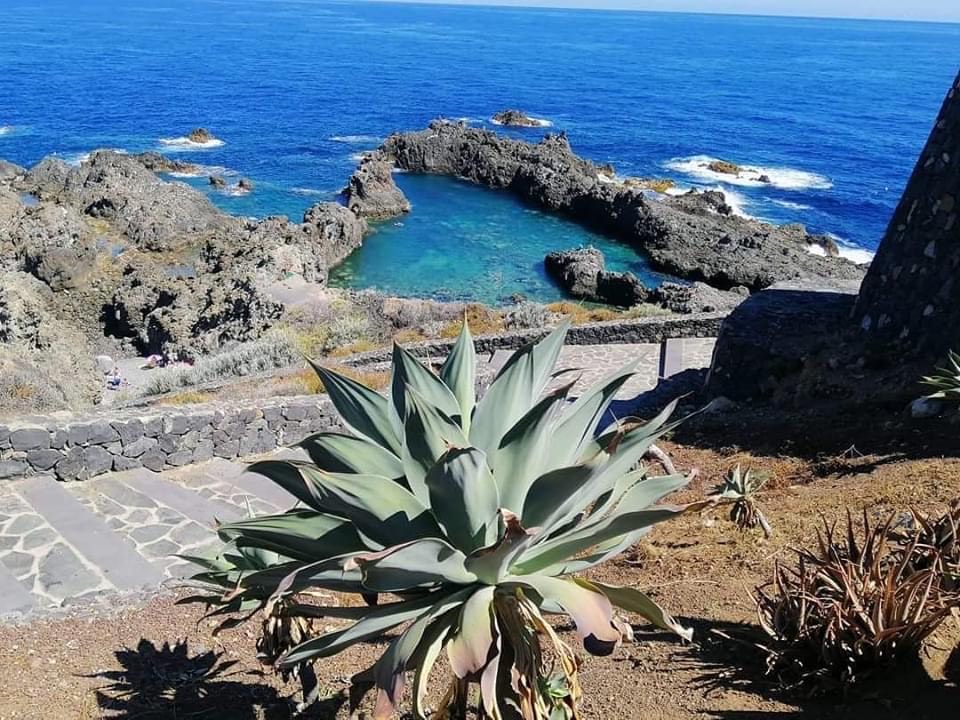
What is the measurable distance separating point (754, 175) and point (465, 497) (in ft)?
199

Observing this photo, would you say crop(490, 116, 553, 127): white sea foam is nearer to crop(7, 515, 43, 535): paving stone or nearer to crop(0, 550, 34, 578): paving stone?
crop(7, 515, 43, 535): paving stone

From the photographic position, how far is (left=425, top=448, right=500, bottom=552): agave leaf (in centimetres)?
232

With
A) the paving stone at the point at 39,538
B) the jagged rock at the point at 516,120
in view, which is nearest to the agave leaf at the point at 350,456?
the paving stone at the point at 39,538

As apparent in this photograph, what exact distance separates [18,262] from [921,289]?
85.3 ft

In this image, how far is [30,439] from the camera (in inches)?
340

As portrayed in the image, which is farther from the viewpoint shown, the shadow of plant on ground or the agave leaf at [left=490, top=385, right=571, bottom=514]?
the shadow of plant on ground

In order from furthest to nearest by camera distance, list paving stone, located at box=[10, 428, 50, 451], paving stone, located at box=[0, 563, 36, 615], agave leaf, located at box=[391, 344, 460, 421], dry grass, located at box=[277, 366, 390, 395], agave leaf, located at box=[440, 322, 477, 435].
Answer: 1. dry grass, located at box=[277, 366, 390, 395]
2. paving stone, located at box=[10, 428, 50, 451]
3. paving stone, located at box=[0, 563, 36, 615]
4. agave leaf, located at box=[440, 322, 477, 435]
5. agave leaf, located at box=[391, 344, 460, 421]

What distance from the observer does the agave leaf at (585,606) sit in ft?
7.10

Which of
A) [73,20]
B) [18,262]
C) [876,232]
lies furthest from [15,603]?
[73,20]

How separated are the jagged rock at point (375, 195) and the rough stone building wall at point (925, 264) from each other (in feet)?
115

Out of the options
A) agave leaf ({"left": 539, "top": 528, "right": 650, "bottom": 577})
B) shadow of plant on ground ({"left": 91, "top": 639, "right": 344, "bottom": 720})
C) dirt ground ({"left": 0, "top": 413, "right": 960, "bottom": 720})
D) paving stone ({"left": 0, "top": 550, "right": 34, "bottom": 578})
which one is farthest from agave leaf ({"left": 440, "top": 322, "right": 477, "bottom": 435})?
paving stone ({"left": 0, "top": 550, "right": 34, "bottom": 578})

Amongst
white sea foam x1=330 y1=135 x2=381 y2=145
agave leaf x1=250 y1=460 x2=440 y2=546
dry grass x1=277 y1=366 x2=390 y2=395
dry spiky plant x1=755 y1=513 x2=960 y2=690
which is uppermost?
agave leaf x1=250 y1=460 x2=440 y2=546

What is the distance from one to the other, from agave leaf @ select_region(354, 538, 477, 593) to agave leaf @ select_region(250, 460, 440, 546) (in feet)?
0.66

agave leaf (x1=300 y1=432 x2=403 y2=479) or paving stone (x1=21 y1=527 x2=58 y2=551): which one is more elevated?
agave leaf (x1=300 y1=432 x2=403 y2=479)
